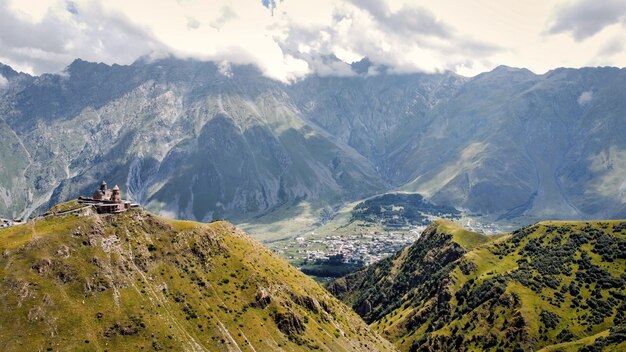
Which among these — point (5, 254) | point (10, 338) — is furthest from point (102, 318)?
point (5, 254)

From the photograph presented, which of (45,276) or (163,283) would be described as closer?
(45,276)

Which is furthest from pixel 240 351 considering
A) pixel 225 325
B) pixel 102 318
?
pixel 102 318

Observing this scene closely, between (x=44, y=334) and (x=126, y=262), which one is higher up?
(x=126, y=262)

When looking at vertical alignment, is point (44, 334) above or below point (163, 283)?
below

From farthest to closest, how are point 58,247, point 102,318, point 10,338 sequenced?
point 58,247 < point 102,318 < point 10,338

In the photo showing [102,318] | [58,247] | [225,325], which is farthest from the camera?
[225,325]

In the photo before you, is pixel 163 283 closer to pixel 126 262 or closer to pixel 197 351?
pixel 126 262

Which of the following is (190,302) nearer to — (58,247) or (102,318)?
(102,318)

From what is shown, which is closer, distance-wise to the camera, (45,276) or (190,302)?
(45,276)

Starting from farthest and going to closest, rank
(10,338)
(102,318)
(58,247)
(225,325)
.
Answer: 1. (225,325)
2. (58,247)
3. (102,318)
4. (10,338)
